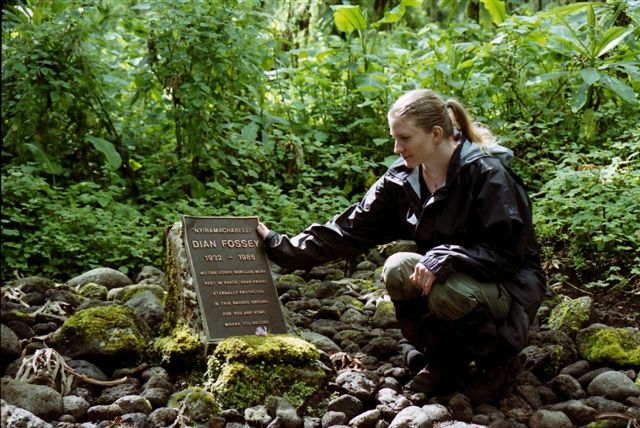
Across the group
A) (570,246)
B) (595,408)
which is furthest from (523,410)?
(570,246)

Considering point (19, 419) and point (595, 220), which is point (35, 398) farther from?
point (595, 220)

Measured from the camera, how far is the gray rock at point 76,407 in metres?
3.80

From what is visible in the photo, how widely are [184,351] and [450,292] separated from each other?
150cm

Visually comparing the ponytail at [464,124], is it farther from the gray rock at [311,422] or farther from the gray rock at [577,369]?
the gray rock at [311,422]

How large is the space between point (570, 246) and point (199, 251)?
3285mm

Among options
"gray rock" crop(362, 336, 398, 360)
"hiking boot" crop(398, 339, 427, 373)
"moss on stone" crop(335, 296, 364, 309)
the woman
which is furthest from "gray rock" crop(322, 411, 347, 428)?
"moss on stone" crop(335, 296, 364, 309)

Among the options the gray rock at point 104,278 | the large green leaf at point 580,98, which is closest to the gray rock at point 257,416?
the gray rock at point 104,278

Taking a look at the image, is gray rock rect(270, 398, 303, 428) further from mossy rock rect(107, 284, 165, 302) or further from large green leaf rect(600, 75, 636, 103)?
large green leaf rect(600, 75, 636, 103)

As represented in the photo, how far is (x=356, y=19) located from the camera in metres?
9.22

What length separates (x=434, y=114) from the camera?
404 centimetres

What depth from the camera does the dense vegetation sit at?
6.43 m

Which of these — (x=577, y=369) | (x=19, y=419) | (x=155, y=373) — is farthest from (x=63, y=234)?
(x=577, y=369)

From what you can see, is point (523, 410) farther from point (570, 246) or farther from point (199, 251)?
point (570, 246)

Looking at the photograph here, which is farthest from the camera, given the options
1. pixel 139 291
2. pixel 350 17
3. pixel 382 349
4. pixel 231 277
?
pixel 350 17
